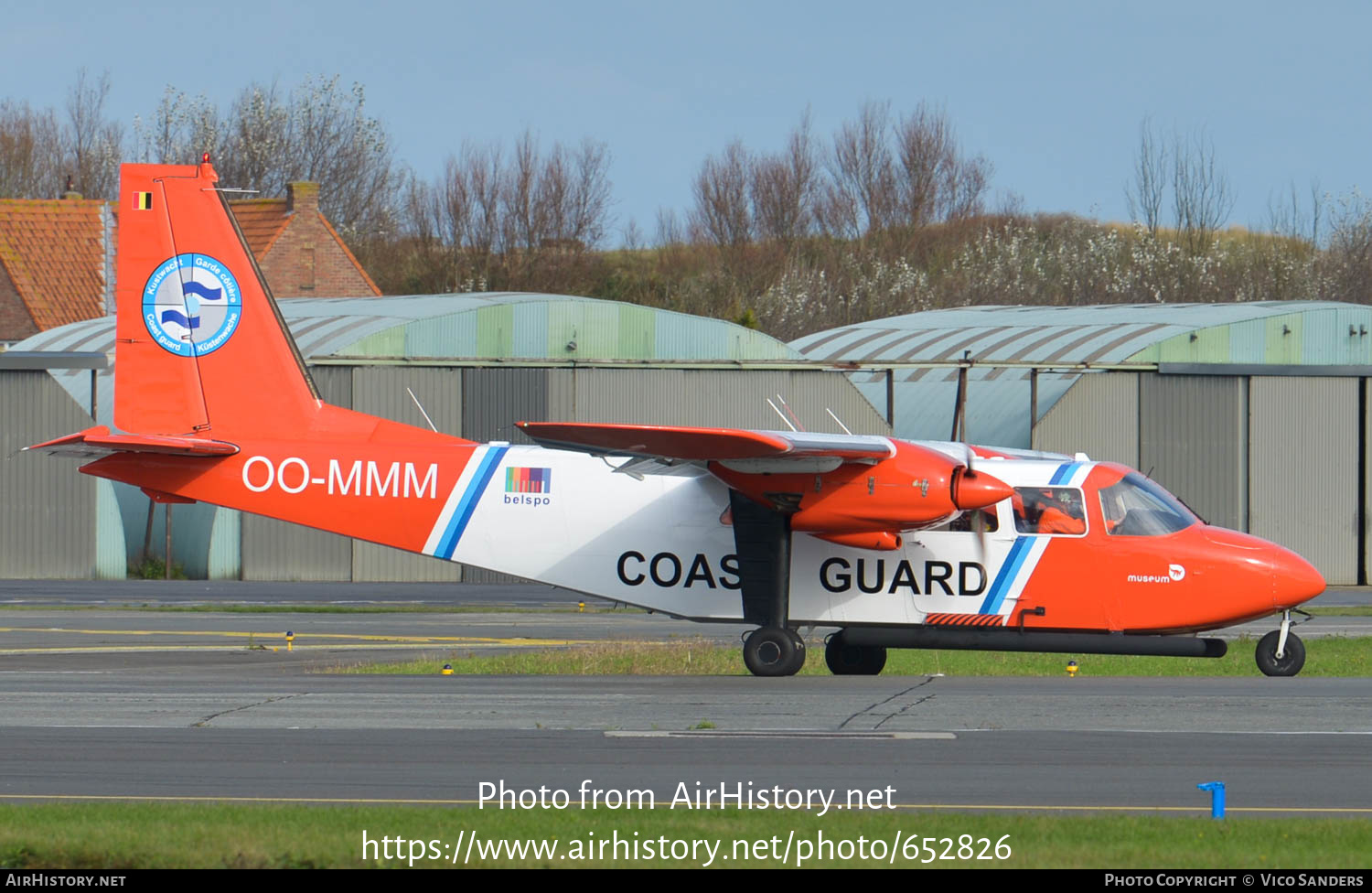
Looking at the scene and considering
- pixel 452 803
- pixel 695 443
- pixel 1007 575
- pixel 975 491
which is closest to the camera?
pixel 452 803

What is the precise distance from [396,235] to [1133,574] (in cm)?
7047

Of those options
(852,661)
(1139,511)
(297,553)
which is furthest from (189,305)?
(297,553)

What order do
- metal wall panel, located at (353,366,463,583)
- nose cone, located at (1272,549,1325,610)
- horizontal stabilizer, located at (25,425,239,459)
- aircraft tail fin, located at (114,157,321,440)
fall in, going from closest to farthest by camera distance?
nose cone, located at (1272,549,1325,610) < horizontal stabilizer, located at (25,425,239,459) < aircraft tail fin, located at (114,157,321,440) < metal wall panel, located at (353,366,463,583)

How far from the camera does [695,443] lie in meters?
16.5

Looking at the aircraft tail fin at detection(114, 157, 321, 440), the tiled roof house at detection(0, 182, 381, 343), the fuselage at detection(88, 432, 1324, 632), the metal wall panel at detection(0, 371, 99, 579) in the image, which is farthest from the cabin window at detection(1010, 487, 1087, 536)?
the tiled roof house at detection(0, 182, 381, 343)

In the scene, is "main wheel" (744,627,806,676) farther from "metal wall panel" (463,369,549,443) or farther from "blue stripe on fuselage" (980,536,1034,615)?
"metal wall panel" (463,369,549,443)

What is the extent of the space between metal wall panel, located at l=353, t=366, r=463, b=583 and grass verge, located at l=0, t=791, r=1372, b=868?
88.2 feet

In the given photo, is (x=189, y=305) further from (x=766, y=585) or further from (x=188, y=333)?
(x=766, y=585)

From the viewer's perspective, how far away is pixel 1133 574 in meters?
17.8

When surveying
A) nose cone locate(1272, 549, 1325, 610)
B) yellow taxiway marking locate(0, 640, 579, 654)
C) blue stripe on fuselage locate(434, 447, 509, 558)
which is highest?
blue stripe on fuselage locate(434, 447, 509, 558)

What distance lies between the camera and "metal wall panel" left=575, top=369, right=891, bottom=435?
123ft

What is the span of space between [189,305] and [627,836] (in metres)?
12.5

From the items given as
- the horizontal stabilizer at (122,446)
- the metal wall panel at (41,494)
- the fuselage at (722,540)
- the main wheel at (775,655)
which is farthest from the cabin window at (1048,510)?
the metal wall panel at (41,494)
